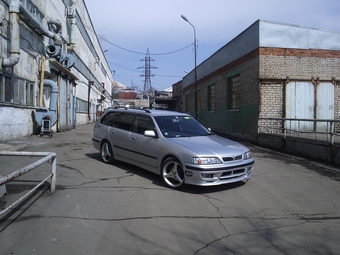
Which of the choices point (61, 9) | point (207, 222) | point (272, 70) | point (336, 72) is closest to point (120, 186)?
point (207, 222)

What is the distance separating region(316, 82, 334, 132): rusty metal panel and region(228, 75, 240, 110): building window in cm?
442

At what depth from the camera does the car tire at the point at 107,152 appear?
8344 mm

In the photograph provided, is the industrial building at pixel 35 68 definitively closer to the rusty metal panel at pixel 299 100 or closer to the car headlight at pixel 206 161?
the car headlight at pixel 206 161

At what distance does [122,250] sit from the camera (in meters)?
3.48

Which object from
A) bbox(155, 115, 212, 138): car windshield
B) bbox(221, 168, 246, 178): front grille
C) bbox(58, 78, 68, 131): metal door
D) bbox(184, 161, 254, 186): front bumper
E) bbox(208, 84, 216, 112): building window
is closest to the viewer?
bbox(184, 161, 254, 186): front bumper

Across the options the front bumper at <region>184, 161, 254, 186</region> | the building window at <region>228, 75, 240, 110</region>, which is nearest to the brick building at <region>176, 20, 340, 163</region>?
the building window at <region>228, 75, 240, 110</region>

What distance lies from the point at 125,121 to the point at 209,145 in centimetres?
286

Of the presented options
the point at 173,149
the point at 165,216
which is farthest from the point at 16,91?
the point at 165,216

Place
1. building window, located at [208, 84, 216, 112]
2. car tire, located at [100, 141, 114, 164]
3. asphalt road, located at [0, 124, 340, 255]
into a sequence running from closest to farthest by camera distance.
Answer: asphalt road, located at [0, 124, 340, 255] → car tire, located at [100, 141, 114, 164] → building window, located at [208, 84, 216, 112]

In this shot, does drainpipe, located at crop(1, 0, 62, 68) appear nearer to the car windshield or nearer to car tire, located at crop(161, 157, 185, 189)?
the car windshield

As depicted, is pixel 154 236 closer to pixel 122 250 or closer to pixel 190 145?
pixel 122 250

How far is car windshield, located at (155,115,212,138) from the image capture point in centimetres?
686

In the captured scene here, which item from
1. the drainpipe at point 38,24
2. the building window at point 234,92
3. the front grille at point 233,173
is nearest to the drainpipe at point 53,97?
the drainpipe at point 38,24

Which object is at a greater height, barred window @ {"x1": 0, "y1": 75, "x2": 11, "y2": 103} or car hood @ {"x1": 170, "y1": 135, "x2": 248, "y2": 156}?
barred window @ {"x1": 0, "y1": 75, "x2": 11, "y2": 103}
